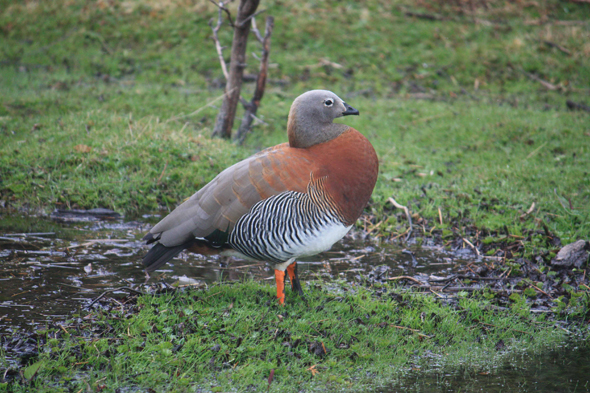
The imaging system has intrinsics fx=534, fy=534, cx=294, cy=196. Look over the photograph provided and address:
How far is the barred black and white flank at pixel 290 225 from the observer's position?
166 inches

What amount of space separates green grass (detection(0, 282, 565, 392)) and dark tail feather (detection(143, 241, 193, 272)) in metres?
0.27

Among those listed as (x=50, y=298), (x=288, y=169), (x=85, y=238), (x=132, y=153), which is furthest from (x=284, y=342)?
(x=132, y=153)

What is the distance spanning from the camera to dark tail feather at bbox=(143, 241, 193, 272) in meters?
4.43

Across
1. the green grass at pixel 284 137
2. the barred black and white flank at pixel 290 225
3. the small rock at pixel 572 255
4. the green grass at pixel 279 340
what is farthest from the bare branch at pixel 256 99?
the small rock at pixel 572 255

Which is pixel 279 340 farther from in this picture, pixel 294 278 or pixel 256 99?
pixel 256 99

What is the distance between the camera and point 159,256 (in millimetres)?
4449

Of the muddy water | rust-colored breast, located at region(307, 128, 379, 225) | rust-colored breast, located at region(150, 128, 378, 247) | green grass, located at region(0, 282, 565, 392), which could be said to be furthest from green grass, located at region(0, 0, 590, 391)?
rust-colored breast, located at region(307, 128, 379, 225)

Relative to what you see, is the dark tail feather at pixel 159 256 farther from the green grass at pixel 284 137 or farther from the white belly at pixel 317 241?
the white belly at pixel 317 241

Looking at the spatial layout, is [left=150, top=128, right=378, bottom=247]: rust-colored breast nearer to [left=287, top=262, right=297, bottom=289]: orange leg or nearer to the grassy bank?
[left=287, top=262, right=297, bottom=289]: orange leg

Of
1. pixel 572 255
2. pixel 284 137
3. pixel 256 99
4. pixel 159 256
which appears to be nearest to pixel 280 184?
pixel 159 256

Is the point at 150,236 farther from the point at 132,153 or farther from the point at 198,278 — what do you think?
the point at 132,153

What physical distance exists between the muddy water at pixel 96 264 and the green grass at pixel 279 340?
51 cm

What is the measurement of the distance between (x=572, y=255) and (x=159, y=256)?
4.14 meters

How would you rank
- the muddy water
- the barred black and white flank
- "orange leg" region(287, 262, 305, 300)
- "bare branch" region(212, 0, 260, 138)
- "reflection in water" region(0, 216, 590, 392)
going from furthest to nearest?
"bare branch" region(212, 0, 260, 138) < "orange leg" region(287, 262, 305, 300) < the muddy water < the barred black and white flank < "reflection in water" region(0, 216, 590, 392)
